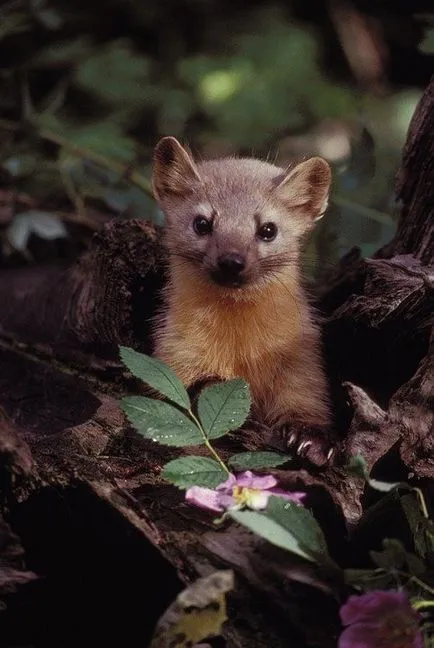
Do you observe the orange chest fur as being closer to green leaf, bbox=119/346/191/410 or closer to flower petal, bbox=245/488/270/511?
green leaf, bbox=119/346/191/410

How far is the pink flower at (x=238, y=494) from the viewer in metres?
1.44

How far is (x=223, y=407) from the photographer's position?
1564 mm

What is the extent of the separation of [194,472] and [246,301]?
2.17 feet

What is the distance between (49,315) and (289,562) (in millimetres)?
1287

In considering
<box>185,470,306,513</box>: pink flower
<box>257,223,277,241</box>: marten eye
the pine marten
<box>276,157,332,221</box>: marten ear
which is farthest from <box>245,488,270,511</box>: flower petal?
<box>276,157,332,221</box>: marten ear

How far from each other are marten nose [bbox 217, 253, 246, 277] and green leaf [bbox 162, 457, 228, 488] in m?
0.56

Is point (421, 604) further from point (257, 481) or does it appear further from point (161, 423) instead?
point (161, 423)

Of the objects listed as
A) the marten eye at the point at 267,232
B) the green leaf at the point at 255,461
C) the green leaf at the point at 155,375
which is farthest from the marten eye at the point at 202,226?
the green leaf at the point at 255,461

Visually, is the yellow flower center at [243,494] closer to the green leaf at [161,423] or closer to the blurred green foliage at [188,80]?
the green leaf at [161,423]

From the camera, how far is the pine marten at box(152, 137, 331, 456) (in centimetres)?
203

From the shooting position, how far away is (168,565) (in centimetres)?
140

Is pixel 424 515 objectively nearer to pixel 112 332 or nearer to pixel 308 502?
pixel 308 502

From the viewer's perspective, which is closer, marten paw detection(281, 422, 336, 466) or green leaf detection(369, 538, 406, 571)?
green leaf detection(369, 538, 406, 571)

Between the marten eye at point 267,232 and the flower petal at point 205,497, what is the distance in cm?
79
